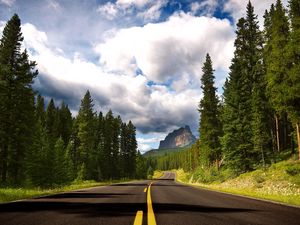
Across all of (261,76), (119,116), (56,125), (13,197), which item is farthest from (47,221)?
(119,116)

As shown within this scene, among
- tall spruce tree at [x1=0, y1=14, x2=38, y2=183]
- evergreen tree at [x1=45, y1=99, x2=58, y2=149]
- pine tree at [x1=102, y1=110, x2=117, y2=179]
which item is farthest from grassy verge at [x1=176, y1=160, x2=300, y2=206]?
evergreen tree at [x1=45, y1=99, x2=58, y2=149]

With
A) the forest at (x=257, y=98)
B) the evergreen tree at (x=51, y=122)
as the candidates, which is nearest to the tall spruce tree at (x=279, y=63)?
the forest at (x=257, y=98)

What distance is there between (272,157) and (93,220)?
30.4 m

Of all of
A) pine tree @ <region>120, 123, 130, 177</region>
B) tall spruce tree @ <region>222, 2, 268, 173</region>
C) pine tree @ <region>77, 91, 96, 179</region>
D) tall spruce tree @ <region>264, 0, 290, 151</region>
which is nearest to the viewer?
tall spruce tree @ <region>264, 0, 290, 151</region>

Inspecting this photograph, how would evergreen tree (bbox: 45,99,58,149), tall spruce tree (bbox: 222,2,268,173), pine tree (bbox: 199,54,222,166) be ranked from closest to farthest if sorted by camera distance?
tall spruce tree (bbox: 222,2,268,173), pine tree (bbox: 199,54,222,166), evergreen tree (bbox: 45,99,58,149)

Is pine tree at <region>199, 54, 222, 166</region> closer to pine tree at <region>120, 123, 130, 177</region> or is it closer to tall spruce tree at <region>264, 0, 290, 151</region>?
tall spruce tree at <region>264, 0, 290, 151</region>

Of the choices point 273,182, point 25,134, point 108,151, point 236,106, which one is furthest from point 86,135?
point 273,182

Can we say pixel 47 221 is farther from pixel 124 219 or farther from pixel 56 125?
pixel 56 125

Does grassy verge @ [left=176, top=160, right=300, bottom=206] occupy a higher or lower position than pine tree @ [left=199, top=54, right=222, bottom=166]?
lower

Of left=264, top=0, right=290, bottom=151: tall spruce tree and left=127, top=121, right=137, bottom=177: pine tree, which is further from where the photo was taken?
left=127, top=121, right=137, bottom=177: pine tree

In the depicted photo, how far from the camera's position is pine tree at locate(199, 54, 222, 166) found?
4241 cm

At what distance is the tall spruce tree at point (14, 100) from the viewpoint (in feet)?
86.4

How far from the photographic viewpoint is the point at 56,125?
61.7 metres

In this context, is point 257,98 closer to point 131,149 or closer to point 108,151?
point 108,151
